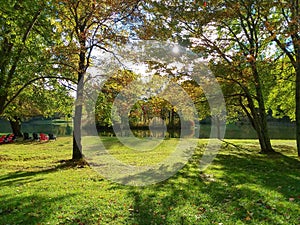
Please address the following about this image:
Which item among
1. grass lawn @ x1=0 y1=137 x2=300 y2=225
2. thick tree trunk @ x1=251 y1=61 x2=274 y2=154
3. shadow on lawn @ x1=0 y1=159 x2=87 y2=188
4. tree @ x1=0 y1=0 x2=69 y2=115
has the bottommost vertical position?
shadow on lawn @ x1=0 y1=159 x2=87 y2=188

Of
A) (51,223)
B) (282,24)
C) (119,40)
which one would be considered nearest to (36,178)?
(51,223)

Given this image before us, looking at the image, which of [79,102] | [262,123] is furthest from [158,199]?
[262,123]

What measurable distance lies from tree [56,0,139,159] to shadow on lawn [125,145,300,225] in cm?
616

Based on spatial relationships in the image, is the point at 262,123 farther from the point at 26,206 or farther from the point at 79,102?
the point at 26,206

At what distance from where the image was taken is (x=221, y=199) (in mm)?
5934

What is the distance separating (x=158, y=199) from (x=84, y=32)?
8072 mm

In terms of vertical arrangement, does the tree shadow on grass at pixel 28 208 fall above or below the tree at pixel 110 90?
below

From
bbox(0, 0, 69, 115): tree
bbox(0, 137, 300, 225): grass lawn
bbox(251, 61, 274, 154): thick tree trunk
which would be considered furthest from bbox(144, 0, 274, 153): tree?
bbox(0, 137, 300, 225): grass lawn

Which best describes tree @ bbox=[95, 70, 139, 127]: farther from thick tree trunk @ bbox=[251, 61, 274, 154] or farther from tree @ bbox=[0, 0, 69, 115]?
thick tree trunk @ bbox=[251, 61, 274, 154]

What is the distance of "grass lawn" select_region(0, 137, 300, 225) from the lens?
4.86 m

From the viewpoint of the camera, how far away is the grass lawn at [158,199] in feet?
15.9

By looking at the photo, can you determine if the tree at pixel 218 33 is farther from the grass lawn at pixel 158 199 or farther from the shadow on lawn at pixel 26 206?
the shadow on lawn at pixel 26 206

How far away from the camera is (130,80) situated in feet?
39.9

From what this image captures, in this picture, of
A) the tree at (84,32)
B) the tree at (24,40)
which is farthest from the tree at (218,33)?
the tree at (24,40)
